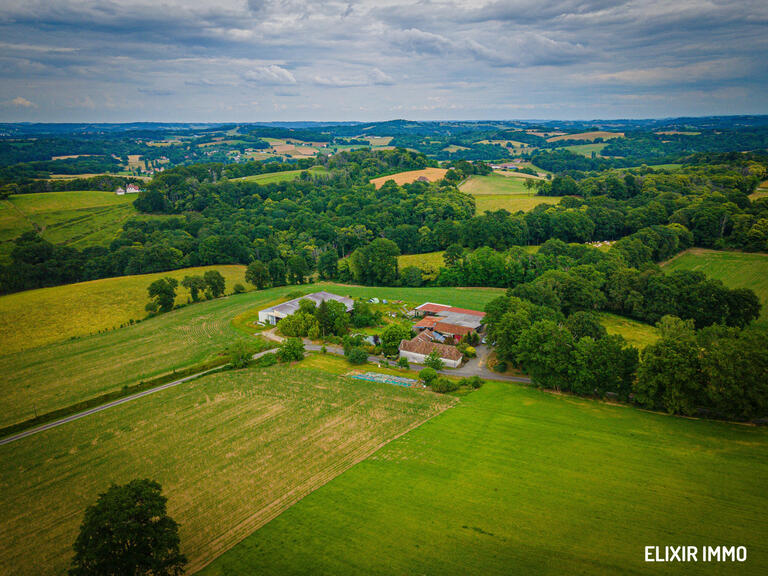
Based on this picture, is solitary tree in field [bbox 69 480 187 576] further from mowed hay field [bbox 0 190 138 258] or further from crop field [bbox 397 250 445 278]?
mowed hay field [bbox 0 190 138 258]

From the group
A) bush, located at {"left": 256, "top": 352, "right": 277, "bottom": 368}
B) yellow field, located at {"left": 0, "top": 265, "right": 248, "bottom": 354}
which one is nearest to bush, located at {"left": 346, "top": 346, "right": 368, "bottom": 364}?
bush, located at {"left": 256, "top": 352, "right": 277, "bottom": 368}

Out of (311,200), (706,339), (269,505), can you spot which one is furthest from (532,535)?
(311,200)

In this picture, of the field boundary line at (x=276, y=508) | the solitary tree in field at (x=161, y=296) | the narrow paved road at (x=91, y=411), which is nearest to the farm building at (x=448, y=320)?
the field boundary line at (x=276, y=508)

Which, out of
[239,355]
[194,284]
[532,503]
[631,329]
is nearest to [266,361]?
[239,355]

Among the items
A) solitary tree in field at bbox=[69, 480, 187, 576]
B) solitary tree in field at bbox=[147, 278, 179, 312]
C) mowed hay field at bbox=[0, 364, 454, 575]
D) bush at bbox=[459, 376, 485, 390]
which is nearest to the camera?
solitary tree in field at bbox=[69, 480, 187, 576]

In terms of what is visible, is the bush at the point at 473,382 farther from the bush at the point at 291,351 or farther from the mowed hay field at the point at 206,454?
the bush at the point at 291,351

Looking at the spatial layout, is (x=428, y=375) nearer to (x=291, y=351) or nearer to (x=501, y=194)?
(x=291, y=351)

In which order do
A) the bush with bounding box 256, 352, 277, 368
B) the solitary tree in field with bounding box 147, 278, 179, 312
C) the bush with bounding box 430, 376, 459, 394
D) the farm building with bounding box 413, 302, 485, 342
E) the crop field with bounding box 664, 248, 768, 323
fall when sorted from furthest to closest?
the solitary tree in field with bounding box 147, 278, 179, 312 → the crop field with bounding box 664, 248, 768, 323 → the farm building with bounding box 413, 302, 485, 342 → the bush with bounding box 256, 352, 277, 368 → the bush with bounding box 430, 376, 459, 394
